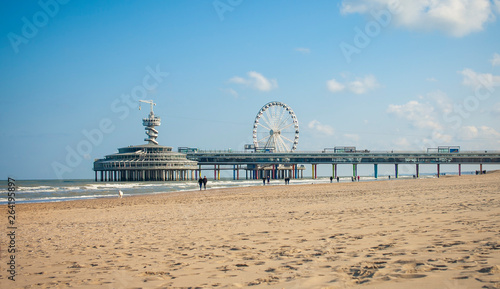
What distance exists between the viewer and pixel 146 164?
328 ft

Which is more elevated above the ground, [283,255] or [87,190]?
[283,255]

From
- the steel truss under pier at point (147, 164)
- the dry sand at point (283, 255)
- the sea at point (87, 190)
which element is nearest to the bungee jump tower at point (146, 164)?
the steel truss under pier at point (147, 164)

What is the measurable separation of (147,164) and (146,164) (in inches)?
9.2

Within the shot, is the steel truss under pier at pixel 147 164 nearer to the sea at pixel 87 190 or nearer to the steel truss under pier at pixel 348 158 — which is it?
the steel truss under pier at pixel 348 158

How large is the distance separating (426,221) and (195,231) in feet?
17.7

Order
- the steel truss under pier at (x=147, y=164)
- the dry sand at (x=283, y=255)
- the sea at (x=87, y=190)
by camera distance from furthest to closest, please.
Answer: the steel truss under pier at (x=147, y=164) → the sea at (x=87, y=190) → the dry sand at (x=283, y=255)

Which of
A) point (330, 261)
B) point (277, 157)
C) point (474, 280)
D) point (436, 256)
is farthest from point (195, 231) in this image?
point (277, 157)

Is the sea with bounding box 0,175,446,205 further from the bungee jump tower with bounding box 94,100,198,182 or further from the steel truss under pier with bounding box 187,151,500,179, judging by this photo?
the steel truss under pier with bounding box 187,151,500,179

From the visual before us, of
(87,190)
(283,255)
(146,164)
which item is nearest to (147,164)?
(146,164)

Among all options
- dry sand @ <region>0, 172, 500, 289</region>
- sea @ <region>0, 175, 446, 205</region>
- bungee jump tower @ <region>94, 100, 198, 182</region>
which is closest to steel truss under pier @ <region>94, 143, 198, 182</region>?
bungee jump tower @ <region>94, 100, 198, 182</region>

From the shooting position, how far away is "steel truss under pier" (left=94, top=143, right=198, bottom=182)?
328 ft

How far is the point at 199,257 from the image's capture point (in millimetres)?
7074

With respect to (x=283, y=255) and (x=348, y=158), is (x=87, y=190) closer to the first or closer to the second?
(x=283, y=255)

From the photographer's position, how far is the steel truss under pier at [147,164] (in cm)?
10012
